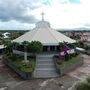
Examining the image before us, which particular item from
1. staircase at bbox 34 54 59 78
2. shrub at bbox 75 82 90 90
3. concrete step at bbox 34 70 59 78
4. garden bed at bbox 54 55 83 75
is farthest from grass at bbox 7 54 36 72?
shrub at bbox 75 82 90 90

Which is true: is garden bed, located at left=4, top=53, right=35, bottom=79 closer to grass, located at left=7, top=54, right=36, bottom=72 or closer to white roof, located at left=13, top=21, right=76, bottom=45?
grass, located at left=7, top=54, right=36, bottom=72

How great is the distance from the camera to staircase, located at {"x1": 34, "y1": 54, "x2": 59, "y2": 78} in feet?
97.2

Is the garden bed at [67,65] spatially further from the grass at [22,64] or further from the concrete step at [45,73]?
the grass at [22,64]

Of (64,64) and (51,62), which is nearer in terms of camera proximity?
(64,64)

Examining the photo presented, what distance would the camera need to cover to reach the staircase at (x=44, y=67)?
29.6m

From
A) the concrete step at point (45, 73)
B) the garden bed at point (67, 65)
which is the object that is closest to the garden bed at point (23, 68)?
the concrete step at point (45, 73)

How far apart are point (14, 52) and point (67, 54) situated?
399 inches

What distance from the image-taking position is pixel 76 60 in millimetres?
35406

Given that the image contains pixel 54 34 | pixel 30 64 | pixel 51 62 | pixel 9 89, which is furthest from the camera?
pixel 54 34

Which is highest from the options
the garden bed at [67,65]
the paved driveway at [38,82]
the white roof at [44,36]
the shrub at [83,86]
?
the white roof at [44,36]

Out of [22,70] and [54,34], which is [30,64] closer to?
[22,70]

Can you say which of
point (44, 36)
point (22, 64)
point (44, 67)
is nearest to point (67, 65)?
point (44, 67)

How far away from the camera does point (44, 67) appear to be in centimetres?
3222

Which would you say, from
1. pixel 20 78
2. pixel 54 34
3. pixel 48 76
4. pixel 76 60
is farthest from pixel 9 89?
pixel 54 34
